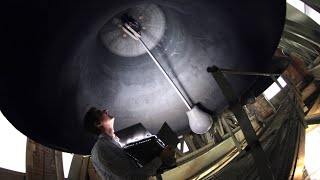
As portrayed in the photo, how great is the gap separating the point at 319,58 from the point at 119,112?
161cm

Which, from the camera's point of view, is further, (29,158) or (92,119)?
(29,158)

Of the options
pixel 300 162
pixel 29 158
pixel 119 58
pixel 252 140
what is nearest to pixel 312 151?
pixel 29 158

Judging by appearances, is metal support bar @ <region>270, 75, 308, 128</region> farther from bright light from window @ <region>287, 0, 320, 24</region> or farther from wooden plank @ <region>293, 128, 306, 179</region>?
bright light from window @ <region>287, 0, 320, 24</region>

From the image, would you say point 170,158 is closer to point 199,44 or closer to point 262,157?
point 262,157

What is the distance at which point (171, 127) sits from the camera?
1.74 meters

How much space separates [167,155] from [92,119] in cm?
35

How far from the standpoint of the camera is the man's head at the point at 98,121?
1524 millimetres

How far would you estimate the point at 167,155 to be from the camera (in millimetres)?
1412

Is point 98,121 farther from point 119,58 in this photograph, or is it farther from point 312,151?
point 312,151

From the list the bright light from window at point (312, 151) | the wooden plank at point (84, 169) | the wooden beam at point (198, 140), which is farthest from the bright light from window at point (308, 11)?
the wooden plank at point (84, 169)

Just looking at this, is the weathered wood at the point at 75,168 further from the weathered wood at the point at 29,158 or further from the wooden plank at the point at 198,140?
the wooden plank at the point at 198,140

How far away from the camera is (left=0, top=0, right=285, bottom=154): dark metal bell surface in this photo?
142 cm

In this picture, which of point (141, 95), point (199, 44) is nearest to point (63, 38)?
point (141, 95)

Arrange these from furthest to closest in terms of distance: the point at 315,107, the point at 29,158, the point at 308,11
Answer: the point at 308,11 → the point at 315,107 → the point at 29,158
